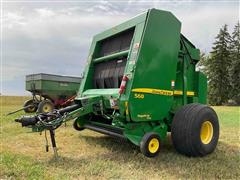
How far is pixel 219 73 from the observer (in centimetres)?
3709

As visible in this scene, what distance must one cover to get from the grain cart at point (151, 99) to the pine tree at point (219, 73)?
3264cm

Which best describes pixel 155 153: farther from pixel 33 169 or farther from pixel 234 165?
pixel 33 169

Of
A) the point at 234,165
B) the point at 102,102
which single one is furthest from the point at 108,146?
the point at 234,165

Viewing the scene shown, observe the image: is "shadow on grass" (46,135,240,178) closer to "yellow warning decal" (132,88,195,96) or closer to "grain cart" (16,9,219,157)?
"grain cart" (16,9,219,157)

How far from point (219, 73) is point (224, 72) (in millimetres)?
594

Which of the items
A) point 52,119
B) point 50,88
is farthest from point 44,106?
point 52,119

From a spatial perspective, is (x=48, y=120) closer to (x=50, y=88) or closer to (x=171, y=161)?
(x=171, y=161)

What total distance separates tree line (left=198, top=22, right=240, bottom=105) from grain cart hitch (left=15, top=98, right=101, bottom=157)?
107 feet

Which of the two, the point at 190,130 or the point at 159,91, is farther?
the point at 159,91

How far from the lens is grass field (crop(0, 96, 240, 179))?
4.05 m

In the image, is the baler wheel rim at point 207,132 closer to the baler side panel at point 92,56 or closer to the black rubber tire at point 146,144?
the black rubber tire at point 146,144

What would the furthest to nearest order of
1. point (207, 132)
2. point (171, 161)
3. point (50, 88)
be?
point (50, 88) < point (207, 132) < point (171, 161)

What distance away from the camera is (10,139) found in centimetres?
650

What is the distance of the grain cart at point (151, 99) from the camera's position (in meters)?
4.80
